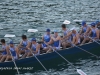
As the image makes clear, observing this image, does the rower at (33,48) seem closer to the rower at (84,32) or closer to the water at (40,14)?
the rower at (84,32)

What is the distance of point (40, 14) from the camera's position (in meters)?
39.3

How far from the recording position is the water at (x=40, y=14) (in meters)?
34.6

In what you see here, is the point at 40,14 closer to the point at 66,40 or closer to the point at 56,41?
the point at 66,40

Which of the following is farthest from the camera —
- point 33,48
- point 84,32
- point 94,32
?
point 84,32

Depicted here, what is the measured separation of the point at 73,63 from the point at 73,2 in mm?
20236

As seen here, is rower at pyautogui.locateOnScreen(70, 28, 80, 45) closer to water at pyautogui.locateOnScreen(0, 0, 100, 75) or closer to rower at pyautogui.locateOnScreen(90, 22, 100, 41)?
rower at pyautogui.locateOnScreen(90, 22, 100, 41)

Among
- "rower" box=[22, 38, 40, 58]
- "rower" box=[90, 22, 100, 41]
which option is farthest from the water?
"rower" box=[90, 22, 100, 41]

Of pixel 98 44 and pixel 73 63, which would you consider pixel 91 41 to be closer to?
pixel 98 44

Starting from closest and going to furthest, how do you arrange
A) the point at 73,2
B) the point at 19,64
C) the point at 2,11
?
the point at 19,64 < the point at 2,11 < the point at 73,2

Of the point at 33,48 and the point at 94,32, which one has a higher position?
the point at 94,32

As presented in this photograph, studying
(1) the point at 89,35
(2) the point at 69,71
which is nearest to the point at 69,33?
(1) the point at 89,35

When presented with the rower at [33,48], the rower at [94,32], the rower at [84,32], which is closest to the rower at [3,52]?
the rower at [33,48]

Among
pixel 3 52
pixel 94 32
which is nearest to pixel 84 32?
pixel 94 32

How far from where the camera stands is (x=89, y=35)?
2655cm
